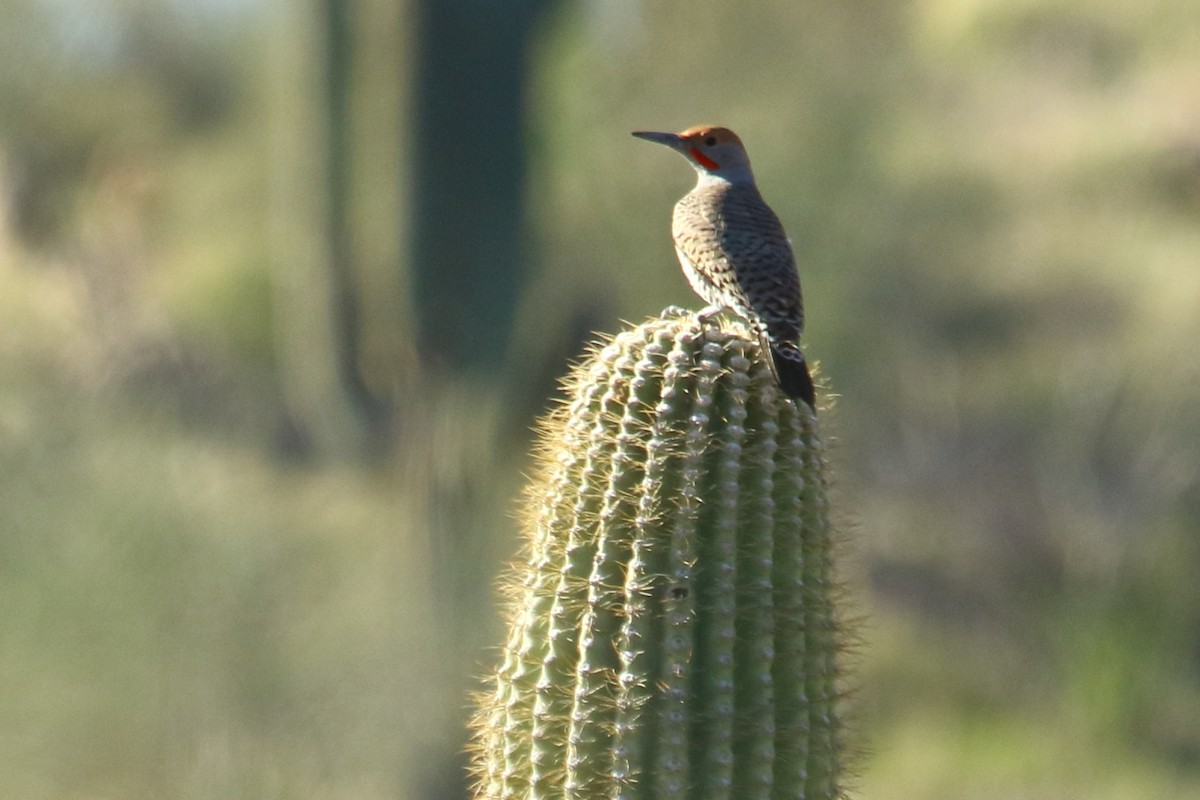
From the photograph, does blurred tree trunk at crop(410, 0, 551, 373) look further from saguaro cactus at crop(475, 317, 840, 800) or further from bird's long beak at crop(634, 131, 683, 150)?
saguaro cactus at crop(475, 317, 840, 800)

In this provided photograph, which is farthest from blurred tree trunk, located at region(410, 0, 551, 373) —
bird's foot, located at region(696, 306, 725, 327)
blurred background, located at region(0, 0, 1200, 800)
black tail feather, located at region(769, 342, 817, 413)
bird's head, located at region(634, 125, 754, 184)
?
black tail feather, located at region(769, 342, 817, 413)

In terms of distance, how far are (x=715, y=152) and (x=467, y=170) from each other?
379cm

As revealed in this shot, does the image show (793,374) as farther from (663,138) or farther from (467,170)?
(467,170)

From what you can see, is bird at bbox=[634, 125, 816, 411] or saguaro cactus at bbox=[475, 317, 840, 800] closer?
saguaro cactus at bbox=[475, 317, 840, 800]

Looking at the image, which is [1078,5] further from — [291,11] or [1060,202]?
[291,11]

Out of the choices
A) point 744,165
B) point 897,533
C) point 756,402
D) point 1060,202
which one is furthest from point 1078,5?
point 756,402

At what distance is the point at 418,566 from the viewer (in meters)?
8.58

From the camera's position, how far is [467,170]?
7.34 m

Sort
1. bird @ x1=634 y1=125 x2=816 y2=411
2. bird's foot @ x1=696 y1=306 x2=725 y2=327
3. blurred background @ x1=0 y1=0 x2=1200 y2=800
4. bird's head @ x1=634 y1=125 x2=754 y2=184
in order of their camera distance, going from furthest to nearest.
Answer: blurred background @ x1=0 y1=0 x2=1200 y2=800, bird's head @ x1=634 y1=125 x2=754 y2=184, bird @ x1=634 y1=125 x2=816 y2=411, bird's foot @ x1=696 y1=306 x2=725 y2=327

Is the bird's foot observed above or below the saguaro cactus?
above

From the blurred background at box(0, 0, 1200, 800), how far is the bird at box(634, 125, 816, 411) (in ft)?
7.88

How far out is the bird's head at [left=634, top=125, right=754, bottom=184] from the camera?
364 centimetres

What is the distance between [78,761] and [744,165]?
704cm

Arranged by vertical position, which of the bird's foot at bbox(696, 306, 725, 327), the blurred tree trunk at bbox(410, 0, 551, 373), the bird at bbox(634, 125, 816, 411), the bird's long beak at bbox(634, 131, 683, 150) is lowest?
the bird's foot at bbox(696, 306, 725, 327)
